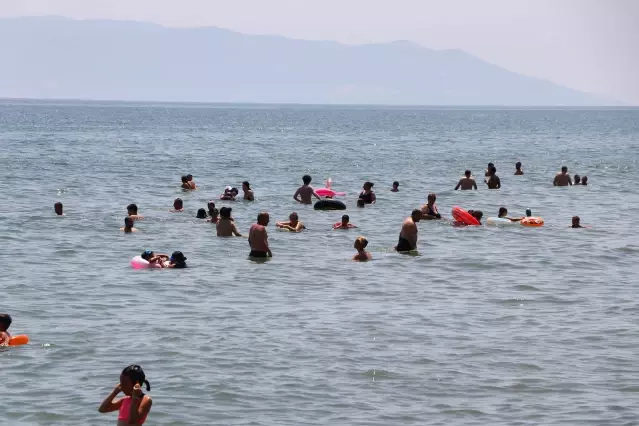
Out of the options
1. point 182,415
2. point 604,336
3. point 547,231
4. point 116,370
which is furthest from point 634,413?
point 547,231

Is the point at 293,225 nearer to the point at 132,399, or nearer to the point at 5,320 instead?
the point at 5,320

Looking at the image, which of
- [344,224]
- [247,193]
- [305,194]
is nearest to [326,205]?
[305,194]

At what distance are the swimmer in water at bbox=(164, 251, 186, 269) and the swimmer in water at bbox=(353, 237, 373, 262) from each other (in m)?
4.39

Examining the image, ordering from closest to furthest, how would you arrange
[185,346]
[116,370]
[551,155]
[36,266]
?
[116,370]
[185,346]
[36,266]
[551,155]

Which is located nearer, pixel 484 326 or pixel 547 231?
pixel 484 326

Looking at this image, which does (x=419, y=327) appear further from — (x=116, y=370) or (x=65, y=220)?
(x=65, y=220)

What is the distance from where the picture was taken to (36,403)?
16359 millimetres

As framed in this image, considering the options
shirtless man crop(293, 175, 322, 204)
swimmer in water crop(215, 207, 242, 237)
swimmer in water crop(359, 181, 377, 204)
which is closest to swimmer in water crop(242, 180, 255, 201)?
shirtless man crop(293, 175, 322, 204)

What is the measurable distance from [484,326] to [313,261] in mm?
8585

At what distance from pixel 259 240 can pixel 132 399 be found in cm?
1587

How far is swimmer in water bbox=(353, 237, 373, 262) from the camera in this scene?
2859 cm

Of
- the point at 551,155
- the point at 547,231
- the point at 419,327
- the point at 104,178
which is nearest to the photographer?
the point at 419,327

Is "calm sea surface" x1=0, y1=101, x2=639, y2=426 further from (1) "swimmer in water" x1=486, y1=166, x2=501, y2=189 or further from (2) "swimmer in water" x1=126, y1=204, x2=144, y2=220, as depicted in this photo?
(1) "swimmer in water" x1=486, y1=166, x2=501, y2=189

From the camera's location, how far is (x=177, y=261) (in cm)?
2731
